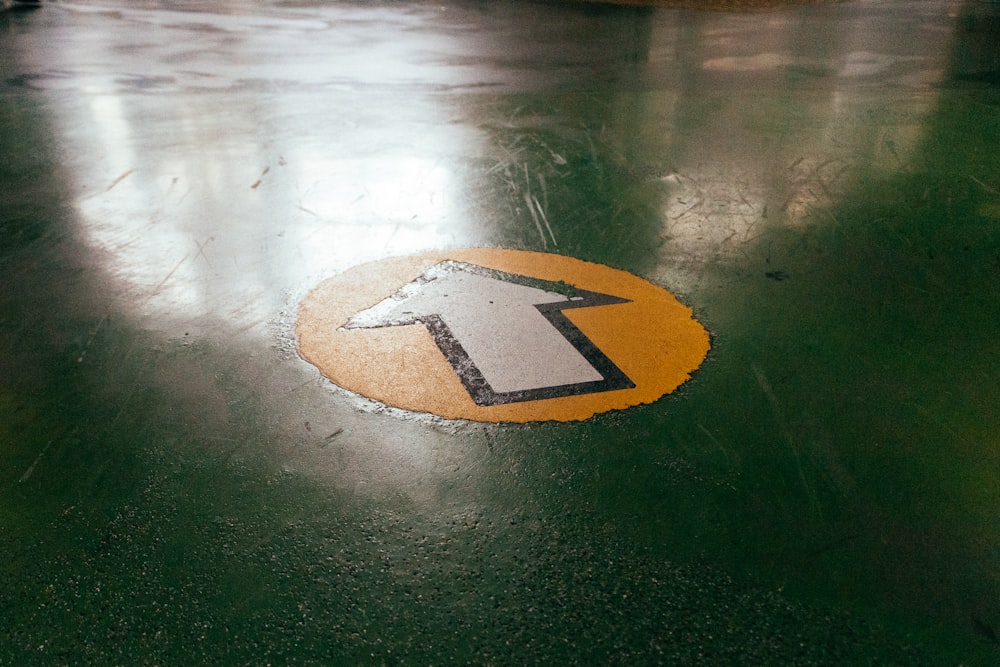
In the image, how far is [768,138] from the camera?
19.4 ft

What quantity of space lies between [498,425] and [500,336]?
24.5 inches

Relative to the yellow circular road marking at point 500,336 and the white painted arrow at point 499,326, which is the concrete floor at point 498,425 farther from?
the white painted arrow at point 499,326

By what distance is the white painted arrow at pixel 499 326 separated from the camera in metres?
2.76

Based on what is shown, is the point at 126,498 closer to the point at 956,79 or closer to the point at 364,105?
the point at 364,105

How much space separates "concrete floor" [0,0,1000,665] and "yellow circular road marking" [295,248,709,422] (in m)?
0.11

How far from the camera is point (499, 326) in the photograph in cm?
312

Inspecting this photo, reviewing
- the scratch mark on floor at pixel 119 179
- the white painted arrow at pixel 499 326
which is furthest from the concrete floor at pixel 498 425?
the white painted arrow at pixel 499 326

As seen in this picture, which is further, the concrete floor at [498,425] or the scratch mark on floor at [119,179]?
the scratch mark on floor at [119,179]

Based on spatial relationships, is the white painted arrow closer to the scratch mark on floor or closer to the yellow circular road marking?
the yellow circular road marking

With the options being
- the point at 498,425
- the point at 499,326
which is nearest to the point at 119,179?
the point at 499,326

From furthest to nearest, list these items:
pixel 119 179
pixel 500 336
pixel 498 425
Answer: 1. pixel 119 179
2. pixel 500 336
3. pixel 498 425

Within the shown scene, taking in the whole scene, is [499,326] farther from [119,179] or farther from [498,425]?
[119,179]

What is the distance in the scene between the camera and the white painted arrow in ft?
9.07

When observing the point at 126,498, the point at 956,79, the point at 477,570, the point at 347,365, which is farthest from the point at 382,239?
the point at 956,79
